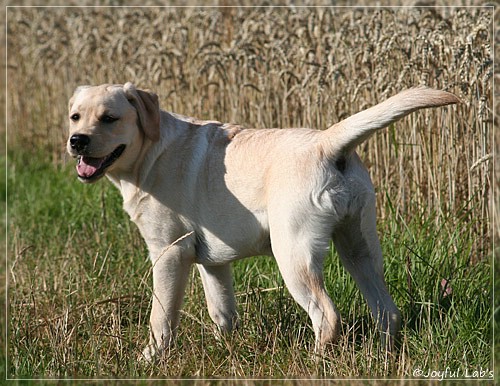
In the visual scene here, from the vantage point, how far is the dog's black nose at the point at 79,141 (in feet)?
Answer: 13.9

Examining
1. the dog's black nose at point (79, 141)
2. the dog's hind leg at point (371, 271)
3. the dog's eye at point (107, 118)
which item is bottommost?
the dog's hind leg at point (371, 271)

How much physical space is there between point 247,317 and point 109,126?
1.40 m

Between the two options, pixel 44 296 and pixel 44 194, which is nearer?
pixel 44 296

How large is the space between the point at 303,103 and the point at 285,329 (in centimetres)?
214

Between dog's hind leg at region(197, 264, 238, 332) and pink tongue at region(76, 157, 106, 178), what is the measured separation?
2.99 ft

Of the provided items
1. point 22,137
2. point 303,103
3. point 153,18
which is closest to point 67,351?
point 303,103

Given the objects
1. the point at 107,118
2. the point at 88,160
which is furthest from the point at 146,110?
the point at 88,160

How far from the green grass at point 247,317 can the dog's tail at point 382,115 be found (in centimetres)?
91

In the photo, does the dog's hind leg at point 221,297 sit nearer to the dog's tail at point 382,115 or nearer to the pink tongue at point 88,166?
the pink tongue at point 88,166

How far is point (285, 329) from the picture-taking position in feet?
14.9

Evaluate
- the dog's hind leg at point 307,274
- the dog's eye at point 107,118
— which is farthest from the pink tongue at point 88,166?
the dog's hind leg at point 307,274

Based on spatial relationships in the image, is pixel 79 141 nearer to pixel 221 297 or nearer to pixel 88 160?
pixel 88 160

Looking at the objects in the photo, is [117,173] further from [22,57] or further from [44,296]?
[22,57]

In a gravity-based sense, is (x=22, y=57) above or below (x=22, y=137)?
above
